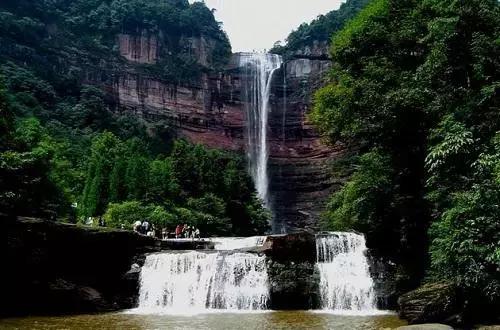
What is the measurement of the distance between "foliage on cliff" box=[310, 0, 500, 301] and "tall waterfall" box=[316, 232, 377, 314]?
3.32 ft

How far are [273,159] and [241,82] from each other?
1100 cm

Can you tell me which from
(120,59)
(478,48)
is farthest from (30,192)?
(120,59)

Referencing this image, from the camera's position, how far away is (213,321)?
546 inches

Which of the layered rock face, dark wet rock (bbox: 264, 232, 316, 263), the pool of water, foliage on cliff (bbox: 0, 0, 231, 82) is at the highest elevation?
foliage on cliff (bbox: 0, 0, 231, 82)

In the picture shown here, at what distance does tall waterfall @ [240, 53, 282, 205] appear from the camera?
177ft

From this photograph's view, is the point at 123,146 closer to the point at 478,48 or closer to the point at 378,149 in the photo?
the point at 378,149

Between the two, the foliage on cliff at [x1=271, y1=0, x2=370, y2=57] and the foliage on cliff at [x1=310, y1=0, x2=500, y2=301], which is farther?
the foliage on cliff at [x1=271, y1=0, x2=370, y2=57]

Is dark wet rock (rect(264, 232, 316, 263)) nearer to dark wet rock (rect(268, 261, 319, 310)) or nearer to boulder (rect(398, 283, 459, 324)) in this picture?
dark wet rock (rect(268, 261, 319, 310))

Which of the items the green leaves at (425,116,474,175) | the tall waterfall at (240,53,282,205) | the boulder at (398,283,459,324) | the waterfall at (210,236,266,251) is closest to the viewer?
the boulder at (398,283,459,324)

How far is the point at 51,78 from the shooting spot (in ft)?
168

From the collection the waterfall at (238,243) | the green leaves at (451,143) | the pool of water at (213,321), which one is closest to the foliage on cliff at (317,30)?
the waterfall at (238,243)

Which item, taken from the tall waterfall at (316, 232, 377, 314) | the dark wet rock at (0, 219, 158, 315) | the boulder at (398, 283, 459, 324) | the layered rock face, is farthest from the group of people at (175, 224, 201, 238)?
the layered rock face

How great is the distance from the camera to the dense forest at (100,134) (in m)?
24.2

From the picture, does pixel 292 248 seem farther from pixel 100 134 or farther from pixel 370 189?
pixel 100 134
